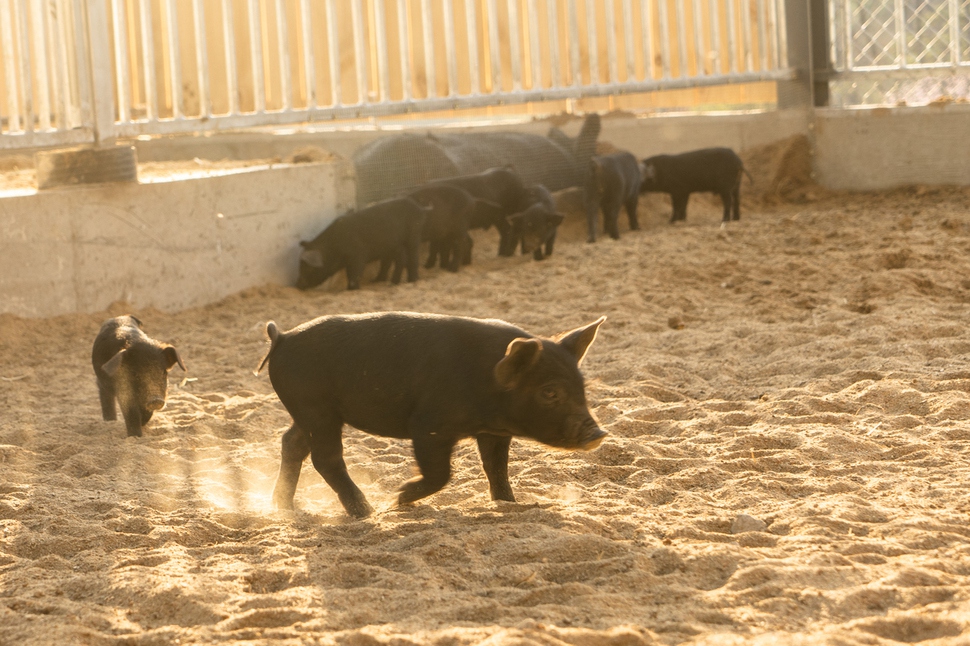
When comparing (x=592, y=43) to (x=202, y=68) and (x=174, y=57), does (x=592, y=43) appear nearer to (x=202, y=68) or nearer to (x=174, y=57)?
(x=202, y=68)

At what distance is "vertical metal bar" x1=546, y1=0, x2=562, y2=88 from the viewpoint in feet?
39.8

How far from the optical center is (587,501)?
4266mm

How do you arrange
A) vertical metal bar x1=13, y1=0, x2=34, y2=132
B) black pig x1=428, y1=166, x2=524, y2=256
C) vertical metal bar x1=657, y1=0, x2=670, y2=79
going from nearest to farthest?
vertical metal bar x1=13, y1=0, x2=34, y2=132, black pig x1=428, y1=166, x2=524, y2=256, vertical metal bar x1=657, y1=0, x2=670, y2=79

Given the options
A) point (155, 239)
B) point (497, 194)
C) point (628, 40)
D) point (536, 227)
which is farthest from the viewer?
point (628, 40)

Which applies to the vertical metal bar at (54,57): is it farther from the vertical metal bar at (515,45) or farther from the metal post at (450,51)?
the vertical metal bar at (515,45)

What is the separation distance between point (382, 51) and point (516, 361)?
770 cm

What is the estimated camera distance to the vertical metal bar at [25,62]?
328 inches

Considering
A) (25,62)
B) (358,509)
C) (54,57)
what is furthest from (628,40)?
(358,509)

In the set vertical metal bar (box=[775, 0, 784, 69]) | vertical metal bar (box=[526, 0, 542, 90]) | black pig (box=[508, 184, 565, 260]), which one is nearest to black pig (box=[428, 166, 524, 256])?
black pig (box=[508, 184, 565, 260])

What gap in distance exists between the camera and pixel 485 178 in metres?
11.1

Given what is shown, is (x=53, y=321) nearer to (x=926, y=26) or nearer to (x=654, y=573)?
(x=654, y=573)

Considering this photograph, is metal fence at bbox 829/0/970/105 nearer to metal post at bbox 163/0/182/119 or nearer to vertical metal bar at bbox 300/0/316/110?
vertical metal bar at bbox 300/0/316/110

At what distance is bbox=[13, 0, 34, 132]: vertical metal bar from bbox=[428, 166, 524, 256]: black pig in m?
3.74

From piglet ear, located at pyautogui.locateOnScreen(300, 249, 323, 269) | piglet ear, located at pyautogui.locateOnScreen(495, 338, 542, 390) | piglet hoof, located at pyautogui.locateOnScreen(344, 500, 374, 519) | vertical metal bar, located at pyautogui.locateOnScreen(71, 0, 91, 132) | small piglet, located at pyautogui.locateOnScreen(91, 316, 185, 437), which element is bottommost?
piglet hoof, located at pyautogui.locateOnScreen(344, 500, 374, 519)
